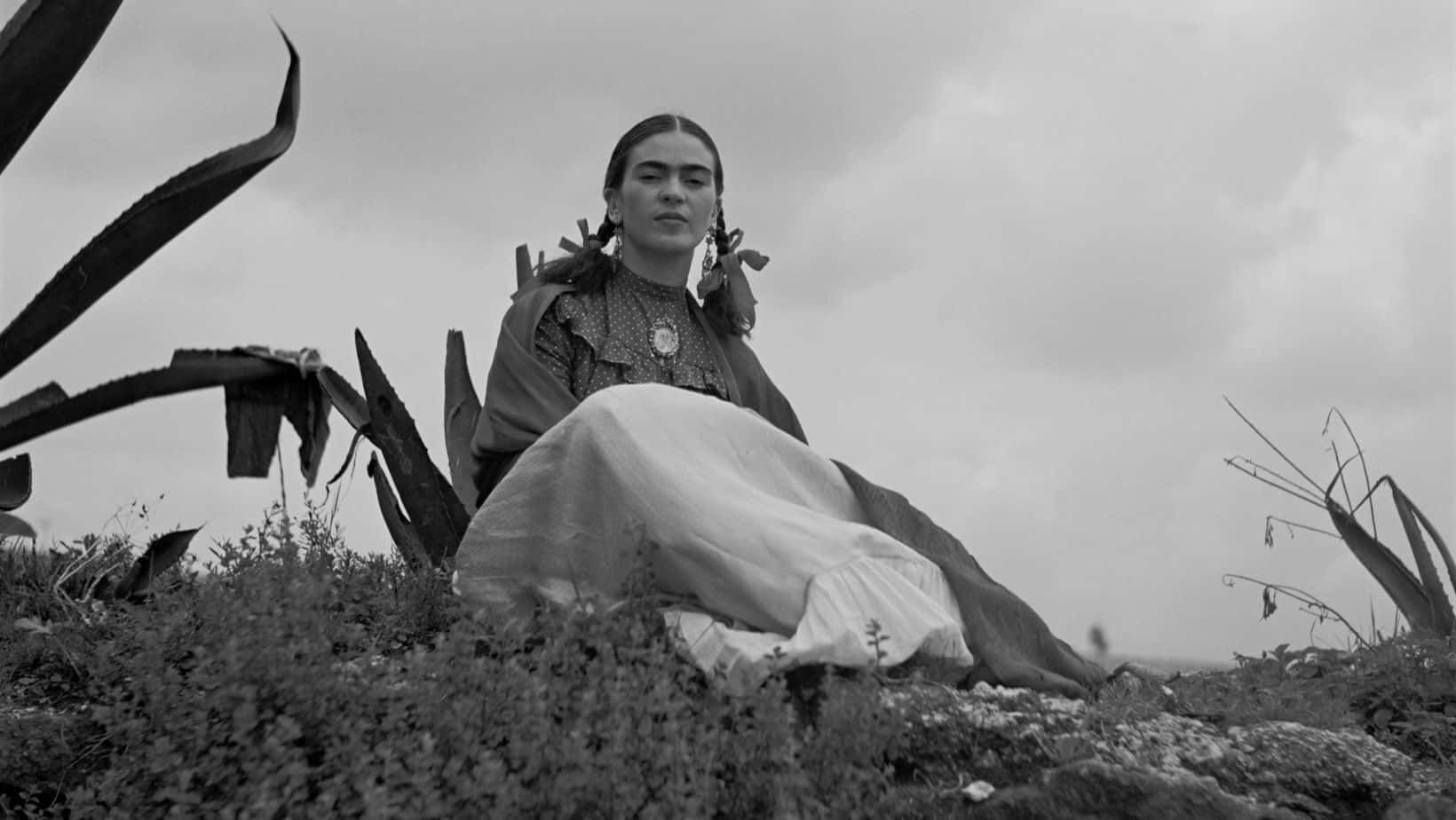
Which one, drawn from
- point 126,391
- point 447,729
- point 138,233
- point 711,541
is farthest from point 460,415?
point 447,729

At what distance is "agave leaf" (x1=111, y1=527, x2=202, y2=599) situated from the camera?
4.95 metres

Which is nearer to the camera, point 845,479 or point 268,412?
point 845,479

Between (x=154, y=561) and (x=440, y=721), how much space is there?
2437 millimetres

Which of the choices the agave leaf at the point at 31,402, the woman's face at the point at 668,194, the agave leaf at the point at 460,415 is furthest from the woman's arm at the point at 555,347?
the agave leaf at the point at 31,402

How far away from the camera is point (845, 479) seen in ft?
13.2

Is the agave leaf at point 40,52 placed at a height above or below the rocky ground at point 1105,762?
above

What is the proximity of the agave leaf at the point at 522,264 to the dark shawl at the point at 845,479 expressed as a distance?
1.11 meters

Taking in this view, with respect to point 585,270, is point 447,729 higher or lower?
lower

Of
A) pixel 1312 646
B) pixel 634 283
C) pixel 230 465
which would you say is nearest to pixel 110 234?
pixel 230 465

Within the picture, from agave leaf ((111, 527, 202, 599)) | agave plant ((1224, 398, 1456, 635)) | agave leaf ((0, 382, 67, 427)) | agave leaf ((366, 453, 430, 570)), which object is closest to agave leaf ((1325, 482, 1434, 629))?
agave plant ((1224, 398, 1456, 635))

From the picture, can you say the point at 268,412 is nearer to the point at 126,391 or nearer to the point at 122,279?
the point at 126,391

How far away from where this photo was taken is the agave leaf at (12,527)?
16.2ft

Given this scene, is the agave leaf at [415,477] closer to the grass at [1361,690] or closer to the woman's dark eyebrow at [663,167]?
the woman's dark eyebrow at [663,167]

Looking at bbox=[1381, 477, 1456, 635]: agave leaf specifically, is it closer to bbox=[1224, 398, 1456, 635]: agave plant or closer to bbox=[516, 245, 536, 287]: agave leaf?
bbox=[1224, 398, 1456, 635]: agave plant
